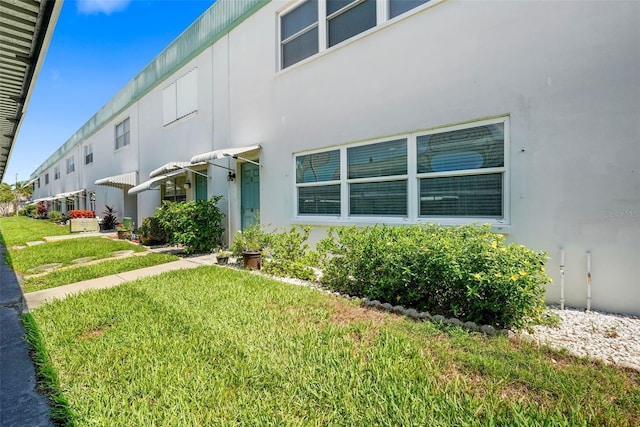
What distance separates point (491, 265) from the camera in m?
3.93

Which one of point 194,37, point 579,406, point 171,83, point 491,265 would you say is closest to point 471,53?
point 491,265

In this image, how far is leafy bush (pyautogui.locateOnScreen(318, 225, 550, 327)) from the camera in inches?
152

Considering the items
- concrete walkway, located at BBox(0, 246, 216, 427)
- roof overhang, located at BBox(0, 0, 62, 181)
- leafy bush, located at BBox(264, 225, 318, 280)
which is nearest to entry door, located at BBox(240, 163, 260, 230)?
leafy bush, located at BBox(264, 225, 318, 280)

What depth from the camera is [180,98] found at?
1357 cm

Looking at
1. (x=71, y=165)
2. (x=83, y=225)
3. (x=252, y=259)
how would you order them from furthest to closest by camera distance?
(x=71, y=165) → (x=83, y=225) → (x=252, y=259)

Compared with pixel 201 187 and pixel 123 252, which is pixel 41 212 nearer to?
pixel 201 187

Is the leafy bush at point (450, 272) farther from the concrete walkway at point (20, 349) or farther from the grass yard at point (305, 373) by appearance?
the concrete walkway at point (20, 349)

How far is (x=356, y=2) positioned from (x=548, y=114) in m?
5.04

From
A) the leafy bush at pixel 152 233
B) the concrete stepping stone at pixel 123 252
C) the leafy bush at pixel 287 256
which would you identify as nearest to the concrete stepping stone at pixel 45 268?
the concrete stepping stone at pixel 123 252

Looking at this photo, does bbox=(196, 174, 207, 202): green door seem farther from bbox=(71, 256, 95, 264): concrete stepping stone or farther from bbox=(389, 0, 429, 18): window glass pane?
bbox=(389, 0, 429, 18): window glass pane

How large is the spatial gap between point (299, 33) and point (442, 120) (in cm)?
518

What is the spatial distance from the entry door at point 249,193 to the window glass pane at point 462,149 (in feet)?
18.3

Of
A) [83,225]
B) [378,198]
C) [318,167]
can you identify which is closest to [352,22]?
[318,167]

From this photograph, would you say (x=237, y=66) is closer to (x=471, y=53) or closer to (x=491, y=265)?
(x=471, y=53)
